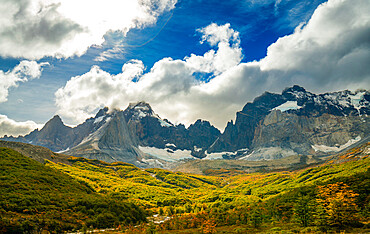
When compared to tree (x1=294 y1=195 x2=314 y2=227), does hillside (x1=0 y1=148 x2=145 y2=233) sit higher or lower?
higher

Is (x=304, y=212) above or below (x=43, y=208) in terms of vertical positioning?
below

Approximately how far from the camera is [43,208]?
153 ft

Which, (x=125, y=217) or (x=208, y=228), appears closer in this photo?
(x=208, y=228)

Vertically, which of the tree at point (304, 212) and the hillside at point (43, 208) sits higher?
the hillside at point (43, 208)

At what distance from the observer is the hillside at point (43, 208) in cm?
3958

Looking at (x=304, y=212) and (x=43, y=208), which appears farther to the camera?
(x=43, y=208)

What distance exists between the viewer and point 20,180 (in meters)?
59.0

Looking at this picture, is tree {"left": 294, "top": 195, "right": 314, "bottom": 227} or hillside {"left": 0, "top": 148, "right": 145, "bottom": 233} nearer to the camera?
tree {"left": 294, "top": 195, "right": 314, "bottom": 227}

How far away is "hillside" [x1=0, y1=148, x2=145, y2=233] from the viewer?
39.6 m

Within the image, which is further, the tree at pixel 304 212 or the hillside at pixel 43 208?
the hillside at pixel 43 208

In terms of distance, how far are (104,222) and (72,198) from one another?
541 inches

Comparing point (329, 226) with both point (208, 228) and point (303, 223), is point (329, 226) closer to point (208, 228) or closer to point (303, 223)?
point (303, 223)

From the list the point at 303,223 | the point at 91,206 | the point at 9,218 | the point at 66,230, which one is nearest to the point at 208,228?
the point at 303,223

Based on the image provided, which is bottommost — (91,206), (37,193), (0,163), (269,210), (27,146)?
(269,210)
